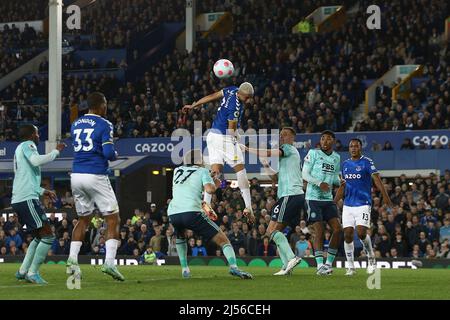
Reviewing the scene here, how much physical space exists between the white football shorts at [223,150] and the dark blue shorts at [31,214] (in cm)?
455

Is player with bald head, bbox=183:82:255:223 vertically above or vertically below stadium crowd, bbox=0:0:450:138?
below

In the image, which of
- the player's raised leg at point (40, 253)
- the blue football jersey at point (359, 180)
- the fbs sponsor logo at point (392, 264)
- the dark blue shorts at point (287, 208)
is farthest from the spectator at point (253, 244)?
the player's raised leg at point (40, 253)

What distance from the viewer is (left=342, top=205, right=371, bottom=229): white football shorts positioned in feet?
59.8

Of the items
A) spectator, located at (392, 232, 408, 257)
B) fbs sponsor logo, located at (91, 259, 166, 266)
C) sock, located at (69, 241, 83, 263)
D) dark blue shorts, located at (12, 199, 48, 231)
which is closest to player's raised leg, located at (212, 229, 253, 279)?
sock, located at (69, 241, 83, 263)

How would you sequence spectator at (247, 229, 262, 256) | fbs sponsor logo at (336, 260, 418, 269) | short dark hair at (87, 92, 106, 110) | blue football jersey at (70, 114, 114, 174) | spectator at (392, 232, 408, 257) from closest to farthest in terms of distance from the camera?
blue football jersey at (70, 114, 114, 174) → short dark hair at (87, 92, 106, 110) → fbs sponsor logo at (336, 260, 418, 269) → spectator at (392, 232, 408, 257) → spectator at (247, 229, 262, 256)

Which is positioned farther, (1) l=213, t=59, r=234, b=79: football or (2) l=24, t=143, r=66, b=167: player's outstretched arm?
(1) l=213, t=59, r=234, b=79: football

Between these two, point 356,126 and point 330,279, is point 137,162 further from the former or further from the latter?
point 330,279

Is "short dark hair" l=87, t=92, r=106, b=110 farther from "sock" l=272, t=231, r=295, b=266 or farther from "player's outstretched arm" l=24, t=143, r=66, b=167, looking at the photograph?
"sock" l=272, t=231, r=295, b=266

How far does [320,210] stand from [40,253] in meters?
5.57

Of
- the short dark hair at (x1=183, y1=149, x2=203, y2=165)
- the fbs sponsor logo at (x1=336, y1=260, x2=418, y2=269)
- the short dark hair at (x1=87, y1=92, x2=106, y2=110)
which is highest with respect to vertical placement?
the short dark hair at (x1=87, y1=92, x2=106, y2=110)

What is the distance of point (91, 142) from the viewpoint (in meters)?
14.4

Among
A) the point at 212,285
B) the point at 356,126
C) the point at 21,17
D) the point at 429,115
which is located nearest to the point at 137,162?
the point at 356,126

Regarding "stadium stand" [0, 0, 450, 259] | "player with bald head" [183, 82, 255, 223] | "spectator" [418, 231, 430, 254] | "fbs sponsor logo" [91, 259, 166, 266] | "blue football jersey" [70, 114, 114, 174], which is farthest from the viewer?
"stadium stand" [0, 0, 450, 259]

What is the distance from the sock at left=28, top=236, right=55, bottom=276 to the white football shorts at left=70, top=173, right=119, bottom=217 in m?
0.81
